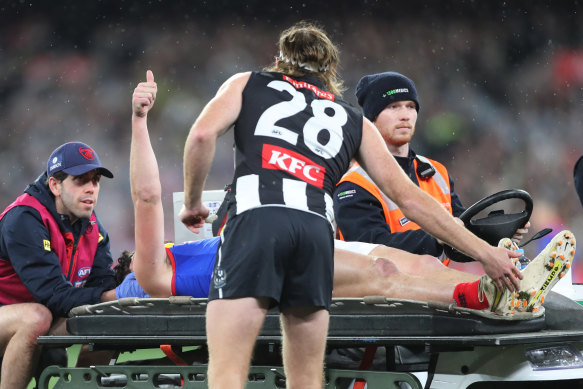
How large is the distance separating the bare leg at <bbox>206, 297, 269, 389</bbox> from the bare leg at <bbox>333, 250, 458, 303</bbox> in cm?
118

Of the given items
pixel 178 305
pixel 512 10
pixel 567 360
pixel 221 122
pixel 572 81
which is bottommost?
pixel 567 360

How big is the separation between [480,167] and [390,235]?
6061 millimetres

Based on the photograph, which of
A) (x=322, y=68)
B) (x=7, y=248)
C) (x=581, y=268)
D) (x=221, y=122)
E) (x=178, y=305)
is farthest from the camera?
(x=581, y=268)

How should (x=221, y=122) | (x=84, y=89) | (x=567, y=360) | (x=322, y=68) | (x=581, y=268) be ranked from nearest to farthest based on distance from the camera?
(x=221, y=122) < (x=322, y=68) < (x=567, y=360) < (x=581, y=268) < (x=84, y=89)

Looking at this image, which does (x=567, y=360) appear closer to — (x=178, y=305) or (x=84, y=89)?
(x=178, y=305)

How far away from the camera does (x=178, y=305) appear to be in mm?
3463

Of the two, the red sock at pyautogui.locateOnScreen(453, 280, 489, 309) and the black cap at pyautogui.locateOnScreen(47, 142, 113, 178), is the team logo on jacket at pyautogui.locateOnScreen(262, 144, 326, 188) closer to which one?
the red sock at pyautogui.locateOnScreen(453, 280, 489, 309)

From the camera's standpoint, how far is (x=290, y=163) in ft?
8.22

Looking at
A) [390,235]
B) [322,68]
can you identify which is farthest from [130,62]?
[322,68]

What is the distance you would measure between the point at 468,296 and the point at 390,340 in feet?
1.33

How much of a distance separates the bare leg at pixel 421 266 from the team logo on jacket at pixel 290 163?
1.20 meters

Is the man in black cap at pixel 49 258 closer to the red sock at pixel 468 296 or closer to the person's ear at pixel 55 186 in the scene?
the person's ear at pixel 55 186

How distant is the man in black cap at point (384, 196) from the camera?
406 centimetres

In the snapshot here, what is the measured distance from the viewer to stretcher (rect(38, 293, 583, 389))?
10.1 feet
